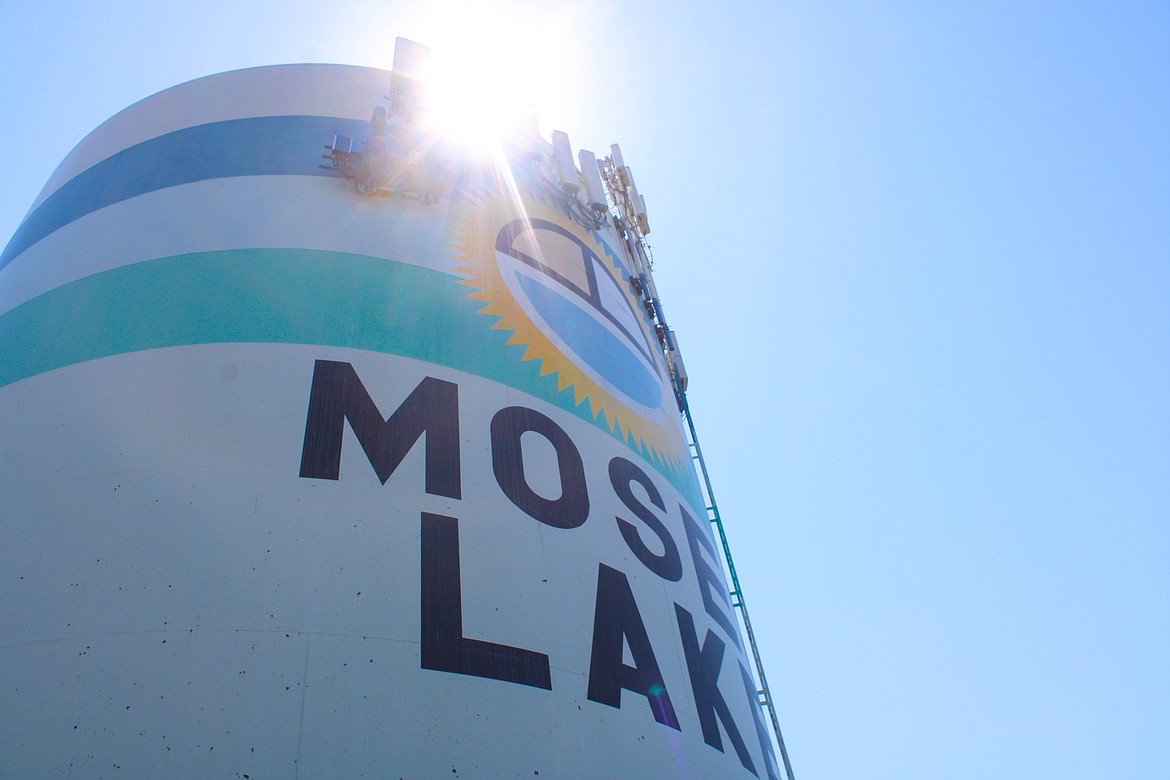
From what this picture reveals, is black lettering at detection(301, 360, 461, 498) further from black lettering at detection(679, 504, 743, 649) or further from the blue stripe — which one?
the blue stripe

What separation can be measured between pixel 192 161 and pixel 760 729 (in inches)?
475

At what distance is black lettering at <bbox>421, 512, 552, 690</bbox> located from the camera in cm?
743

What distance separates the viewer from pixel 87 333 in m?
9.82

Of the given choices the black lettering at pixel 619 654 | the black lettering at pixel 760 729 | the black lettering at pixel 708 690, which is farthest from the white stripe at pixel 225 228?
the black lettering at pixel 760 729

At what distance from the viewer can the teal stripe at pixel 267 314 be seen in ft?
31.6

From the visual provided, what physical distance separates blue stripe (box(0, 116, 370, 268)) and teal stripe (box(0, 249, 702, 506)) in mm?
2284

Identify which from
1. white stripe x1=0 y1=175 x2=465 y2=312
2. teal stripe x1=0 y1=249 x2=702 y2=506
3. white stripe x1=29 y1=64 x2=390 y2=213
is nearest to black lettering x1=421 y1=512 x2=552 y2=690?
teal stripe x1=0 y1=249 x2=702 y2=506

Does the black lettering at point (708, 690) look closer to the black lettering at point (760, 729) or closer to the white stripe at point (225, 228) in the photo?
the black lettering at point (760, 729)

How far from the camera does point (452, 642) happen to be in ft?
24.8

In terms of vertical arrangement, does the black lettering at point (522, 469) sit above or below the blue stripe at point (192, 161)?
below

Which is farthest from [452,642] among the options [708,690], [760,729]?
[760,729]

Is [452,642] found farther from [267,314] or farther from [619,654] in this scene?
[267,314]

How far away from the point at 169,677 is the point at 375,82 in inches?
478

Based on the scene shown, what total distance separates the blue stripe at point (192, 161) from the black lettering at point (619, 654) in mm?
7840
